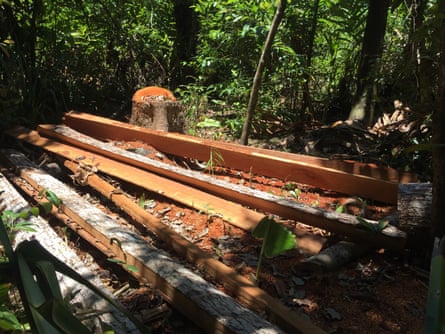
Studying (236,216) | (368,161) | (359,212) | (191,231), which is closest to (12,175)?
(191,231)

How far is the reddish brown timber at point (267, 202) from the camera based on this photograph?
250 cm

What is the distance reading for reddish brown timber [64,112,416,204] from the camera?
3.33 metres

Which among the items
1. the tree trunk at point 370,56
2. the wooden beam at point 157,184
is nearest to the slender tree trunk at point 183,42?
the tree trunk at point 370,56

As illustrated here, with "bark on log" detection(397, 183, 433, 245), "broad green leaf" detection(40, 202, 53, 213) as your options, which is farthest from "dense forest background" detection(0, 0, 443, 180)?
"broad green leaf" detection(40, 202, 53, 213)

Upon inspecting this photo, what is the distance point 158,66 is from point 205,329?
245 inches

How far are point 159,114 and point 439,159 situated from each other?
12.3 feet

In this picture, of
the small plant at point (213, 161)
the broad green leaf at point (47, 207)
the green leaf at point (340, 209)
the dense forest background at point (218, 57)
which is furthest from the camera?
the dense forest background at point (218, 57)

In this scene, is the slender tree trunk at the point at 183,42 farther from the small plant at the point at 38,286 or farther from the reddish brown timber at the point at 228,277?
the small plant at the point at 38,286

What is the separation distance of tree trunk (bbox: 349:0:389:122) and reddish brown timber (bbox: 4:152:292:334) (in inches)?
143

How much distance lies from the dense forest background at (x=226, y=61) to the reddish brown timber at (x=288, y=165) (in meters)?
0.71

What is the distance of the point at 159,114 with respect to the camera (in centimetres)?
530

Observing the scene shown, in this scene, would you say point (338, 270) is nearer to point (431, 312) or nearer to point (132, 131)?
point (431, 312)

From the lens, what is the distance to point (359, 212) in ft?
10.5

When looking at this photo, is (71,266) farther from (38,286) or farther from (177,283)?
(38,286)
